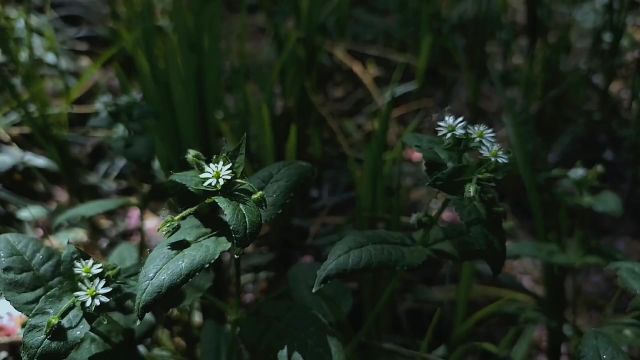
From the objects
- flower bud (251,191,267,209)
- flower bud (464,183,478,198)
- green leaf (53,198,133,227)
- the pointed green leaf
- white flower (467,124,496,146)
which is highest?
white flower (467,124,496,146)

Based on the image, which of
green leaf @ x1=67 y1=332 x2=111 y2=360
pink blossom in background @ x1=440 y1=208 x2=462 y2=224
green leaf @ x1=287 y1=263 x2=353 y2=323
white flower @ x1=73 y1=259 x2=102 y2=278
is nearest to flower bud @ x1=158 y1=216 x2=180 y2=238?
white flower @ x1=73 y1=259 x2=102 y2=278

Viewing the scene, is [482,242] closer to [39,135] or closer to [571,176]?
[571,176]

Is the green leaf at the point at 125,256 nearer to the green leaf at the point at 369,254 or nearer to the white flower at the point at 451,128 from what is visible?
the green leaf at the point at 369,254

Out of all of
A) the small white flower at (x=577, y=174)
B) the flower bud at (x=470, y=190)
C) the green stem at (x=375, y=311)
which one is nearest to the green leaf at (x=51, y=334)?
the green stem at (x=375, y=311)

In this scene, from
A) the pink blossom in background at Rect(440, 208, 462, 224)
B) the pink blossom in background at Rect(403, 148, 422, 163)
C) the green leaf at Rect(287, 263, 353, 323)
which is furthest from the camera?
the pink blossom in background at Rect(403, 148, 422, 163)

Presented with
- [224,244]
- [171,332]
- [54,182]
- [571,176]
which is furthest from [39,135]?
[571,176]

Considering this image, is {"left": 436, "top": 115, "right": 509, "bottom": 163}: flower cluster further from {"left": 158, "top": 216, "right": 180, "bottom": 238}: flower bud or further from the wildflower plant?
{"left": 158, "top": 216, "right": 180, "bottom": 238}: flower bud
